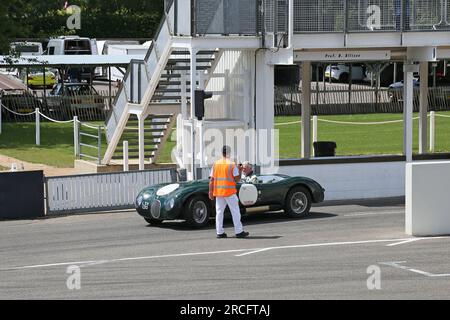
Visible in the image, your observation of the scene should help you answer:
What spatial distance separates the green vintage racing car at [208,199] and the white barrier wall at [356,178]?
2856 mm

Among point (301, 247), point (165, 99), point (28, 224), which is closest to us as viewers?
point (301, 247)

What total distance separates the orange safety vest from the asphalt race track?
0.86 meters

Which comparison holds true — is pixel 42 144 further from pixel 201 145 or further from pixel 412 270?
pixel 412 270

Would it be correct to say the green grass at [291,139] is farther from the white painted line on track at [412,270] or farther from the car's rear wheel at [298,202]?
the white painted line on track at [412,270]

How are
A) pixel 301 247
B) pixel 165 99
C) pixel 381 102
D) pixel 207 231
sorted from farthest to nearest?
pixel 381 102, pixel 165 99, pixel 207 231, pixel 301 247

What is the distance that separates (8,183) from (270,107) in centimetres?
630

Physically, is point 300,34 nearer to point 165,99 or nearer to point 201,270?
point 165,99

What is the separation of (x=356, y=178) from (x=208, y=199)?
5.95 metres

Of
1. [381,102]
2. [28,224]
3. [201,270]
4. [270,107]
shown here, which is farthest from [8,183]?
[381,102]

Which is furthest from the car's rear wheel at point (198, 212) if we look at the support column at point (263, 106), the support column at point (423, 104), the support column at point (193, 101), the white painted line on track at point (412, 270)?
the support column at point (423, 104)

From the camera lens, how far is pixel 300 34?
967 inches

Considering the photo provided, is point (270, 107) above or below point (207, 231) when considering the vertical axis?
above

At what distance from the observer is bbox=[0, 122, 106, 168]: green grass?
1330 inches

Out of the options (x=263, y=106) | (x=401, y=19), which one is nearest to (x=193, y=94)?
(x=263, y=106)
